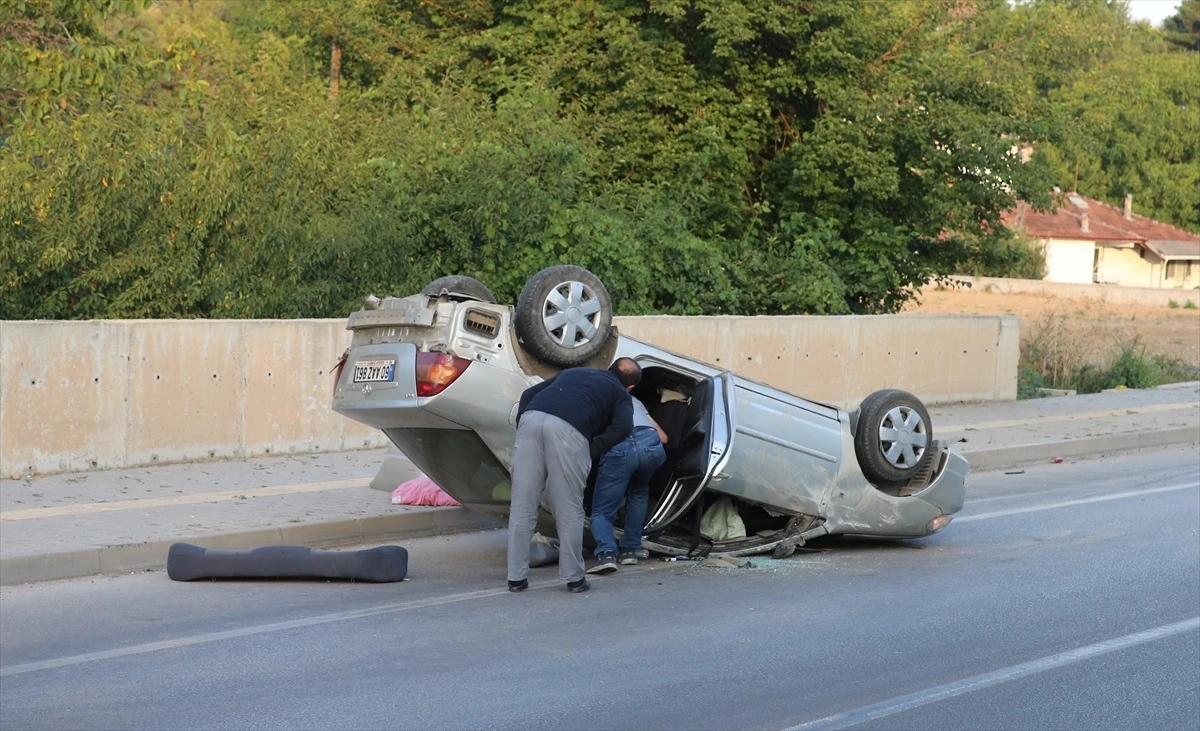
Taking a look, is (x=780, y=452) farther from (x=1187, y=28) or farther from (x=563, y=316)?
(x=1187, y=28)

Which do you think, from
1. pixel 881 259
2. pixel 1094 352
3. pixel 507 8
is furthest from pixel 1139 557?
pixel 1094 352

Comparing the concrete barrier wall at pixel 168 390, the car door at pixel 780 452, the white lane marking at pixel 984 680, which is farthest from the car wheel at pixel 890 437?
the concrete barrier wall at pixel 168 390

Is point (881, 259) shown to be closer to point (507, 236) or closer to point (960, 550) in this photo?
point (507, 236)

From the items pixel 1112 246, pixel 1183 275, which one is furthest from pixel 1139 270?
pixel 1112 246

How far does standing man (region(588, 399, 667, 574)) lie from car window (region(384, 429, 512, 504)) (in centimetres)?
62

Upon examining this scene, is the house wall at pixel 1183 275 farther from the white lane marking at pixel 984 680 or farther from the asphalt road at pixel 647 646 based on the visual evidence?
the white lane marking at pixel 984 680

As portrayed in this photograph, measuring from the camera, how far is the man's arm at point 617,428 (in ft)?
27.0

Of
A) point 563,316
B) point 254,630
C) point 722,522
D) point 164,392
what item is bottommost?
point 254,630

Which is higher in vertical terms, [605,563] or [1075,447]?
[1075,447]

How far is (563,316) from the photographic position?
8.47 metres

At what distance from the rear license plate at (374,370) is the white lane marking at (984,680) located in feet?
11.3

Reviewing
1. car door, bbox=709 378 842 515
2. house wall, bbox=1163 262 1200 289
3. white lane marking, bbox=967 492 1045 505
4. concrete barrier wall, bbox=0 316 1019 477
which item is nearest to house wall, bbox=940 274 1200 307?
house wall, bbox=1163 262 1200 289

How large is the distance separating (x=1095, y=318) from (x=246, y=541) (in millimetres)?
41538

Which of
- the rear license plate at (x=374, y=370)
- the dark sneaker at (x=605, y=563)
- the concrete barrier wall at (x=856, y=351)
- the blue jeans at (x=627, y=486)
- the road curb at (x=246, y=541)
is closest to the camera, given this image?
the rear license plate at (x=374, y=370)
